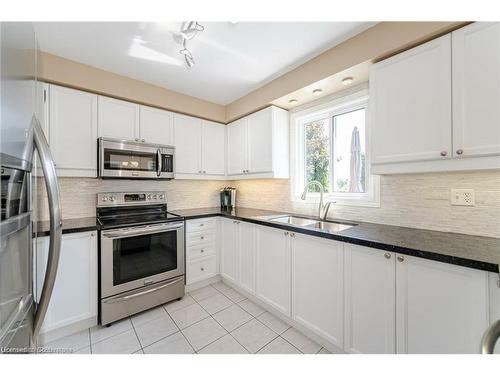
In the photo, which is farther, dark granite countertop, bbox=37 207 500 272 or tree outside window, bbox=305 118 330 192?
tree outside window, bbox=305 118 330 192

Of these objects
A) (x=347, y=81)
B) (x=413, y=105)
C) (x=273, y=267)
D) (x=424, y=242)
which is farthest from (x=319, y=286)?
(x=347, y=81)

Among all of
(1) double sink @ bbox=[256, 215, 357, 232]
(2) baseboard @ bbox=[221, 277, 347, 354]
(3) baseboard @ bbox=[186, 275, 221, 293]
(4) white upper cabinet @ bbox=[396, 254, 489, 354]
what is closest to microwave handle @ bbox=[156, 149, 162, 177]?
(1) double sink @ bbox=[256, 215, 357, 232]

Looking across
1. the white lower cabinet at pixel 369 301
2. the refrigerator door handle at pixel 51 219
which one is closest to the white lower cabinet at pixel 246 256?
the white lower cabinet at pixel 369 301

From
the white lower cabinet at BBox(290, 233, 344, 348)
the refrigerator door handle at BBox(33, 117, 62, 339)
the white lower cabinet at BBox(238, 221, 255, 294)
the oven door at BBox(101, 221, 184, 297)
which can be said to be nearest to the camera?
the refrigerator door handle at BBox(33, 117, 62, 339)

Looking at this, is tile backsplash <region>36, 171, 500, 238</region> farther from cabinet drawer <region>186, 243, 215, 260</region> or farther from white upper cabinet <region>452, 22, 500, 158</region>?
cabinet drawer <region>186, 243, 215, 260</region>

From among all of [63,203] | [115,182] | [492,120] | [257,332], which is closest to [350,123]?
[492,120]

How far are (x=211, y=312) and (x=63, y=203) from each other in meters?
1.85

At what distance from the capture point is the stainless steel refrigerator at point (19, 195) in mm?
570

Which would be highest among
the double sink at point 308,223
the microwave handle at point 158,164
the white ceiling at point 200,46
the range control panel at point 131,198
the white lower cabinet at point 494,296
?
the white ceiling at point 200,46

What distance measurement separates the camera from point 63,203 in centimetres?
204

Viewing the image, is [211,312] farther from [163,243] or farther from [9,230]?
[9,230]

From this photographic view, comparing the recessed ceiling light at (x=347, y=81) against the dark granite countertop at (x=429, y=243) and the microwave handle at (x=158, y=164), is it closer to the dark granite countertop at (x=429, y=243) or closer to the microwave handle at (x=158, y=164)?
the dark granite countertop at (x=429, y=243)

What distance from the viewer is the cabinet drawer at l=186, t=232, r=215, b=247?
2340mm

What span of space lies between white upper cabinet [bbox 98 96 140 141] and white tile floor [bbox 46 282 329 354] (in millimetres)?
1822
